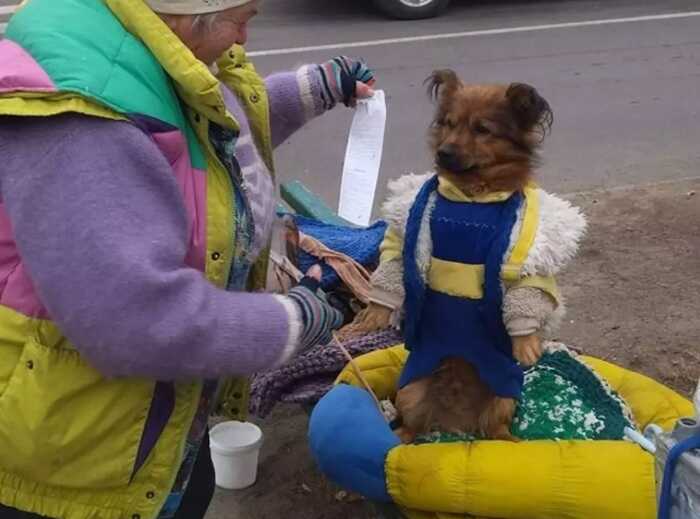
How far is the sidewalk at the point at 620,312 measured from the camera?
139 inches

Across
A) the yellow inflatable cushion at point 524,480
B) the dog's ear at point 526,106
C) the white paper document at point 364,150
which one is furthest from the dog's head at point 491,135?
the yellow inflatable cushion at point 524,480

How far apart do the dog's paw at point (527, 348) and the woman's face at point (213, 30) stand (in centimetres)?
115

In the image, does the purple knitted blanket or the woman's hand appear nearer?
the woman's hand

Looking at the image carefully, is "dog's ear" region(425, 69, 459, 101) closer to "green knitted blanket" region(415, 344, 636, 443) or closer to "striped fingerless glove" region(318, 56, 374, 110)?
"striped fingerless glove" region(318, 56, 374, 110)

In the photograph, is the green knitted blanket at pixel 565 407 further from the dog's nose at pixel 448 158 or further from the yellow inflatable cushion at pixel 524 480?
the dog's nose at pixel 448 158

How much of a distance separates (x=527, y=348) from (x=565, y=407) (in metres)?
0.70

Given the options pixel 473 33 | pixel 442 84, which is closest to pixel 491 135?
pixel 442 84

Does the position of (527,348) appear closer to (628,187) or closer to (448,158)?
(448,158)

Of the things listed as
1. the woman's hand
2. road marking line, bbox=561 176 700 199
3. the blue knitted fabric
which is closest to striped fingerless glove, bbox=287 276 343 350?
the woman's hand

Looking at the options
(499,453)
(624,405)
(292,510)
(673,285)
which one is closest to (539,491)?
(499,453)

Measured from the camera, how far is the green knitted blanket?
327 centimetres

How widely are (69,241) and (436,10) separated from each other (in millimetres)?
9274

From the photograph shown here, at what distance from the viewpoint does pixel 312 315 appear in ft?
6.33

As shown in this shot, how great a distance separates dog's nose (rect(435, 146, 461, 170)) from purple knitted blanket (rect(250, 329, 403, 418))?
1051 mm
